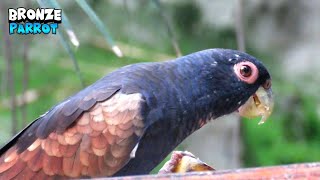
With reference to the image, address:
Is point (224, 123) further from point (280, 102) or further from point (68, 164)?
point (68, 164)

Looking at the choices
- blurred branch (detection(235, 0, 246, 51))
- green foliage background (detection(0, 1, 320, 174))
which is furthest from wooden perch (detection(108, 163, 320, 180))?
green foliage background (detection(0, 1, 320, 174))

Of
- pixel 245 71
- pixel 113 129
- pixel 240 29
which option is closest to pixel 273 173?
pixel 113 129

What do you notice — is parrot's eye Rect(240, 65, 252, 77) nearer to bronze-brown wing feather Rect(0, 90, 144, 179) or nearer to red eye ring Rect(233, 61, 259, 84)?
red eye ring Rect(233, 61, 259, 84)

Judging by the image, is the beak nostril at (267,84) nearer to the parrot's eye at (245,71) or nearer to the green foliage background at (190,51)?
the parrot's eye at (245,71)

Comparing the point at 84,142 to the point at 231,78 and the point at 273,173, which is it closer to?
the point at 231,78

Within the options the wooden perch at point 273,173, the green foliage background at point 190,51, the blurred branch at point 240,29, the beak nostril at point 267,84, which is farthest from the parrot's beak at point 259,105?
the green foliage background at point 190,51
